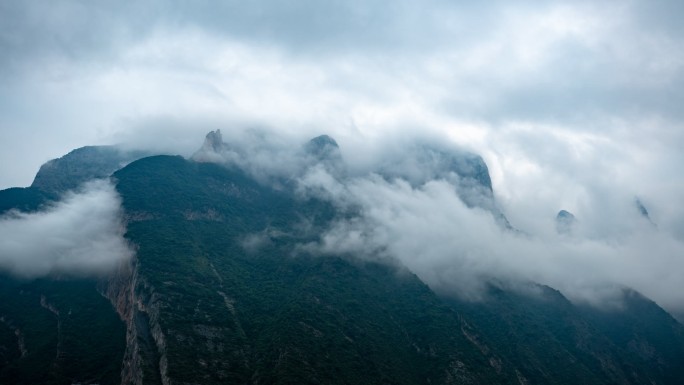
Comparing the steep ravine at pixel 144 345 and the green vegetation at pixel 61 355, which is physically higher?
the steep ravine at pixel 144 345

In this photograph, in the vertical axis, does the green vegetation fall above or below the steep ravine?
below

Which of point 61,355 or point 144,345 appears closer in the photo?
point 144,345

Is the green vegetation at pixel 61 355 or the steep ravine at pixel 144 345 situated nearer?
the steep ravine at pixel 144 345

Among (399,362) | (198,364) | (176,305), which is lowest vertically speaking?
(399,362)

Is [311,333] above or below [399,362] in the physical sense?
above

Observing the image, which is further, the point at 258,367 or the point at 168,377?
the point at 258,367

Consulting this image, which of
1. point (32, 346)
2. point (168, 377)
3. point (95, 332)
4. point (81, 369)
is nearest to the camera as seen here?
point (168, 377)

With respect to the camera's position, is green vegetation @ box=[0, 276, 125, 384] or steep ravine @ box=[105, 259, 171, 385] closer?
steep ravine @ box=[105, 259, 171, 385]

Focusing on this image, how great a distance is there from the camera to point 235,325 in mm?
190875

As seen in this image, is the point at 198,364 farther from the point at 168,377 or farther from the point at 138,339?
the point at 138,339

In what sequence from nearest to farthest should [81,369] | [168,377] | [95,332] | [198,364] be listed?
[168,377], [198,364], [81,369], [95,332]

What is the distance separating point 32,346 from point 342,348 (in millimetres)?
116839

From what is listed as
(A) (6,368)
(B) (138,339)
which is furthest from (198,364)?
(A) (6,368)

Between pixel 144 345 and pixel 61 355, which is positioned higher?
pixel 144 345
